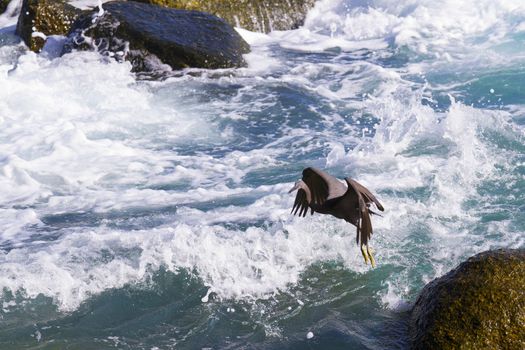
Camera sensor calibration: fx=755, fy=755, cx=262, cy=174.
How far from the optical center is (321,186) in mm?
4434

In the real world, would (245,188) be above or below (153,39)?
below

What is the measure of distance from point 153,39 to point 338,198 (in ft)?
25.9

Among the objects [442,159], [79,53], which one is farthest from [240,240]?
[79,53]

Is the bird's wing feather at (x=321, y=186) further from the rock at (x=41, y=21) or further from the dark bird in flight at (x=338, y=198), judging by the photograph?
the rock at (x=41, y=21)

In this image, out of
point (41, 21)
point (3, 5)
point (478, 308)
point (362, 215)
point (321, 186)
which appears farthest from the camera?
point (3, 5)

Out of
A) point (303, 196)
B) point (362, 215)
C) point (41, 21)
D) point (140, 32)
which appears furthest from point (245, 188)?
point (41, 21)

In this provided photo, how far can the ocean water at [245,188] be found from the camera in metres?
5.16

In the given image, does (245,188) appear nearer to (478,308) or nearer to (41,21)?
(478,308)

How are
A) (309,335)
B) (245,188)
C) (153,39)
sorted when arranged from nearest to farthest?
(309,335) → (245,188) → (153,39)

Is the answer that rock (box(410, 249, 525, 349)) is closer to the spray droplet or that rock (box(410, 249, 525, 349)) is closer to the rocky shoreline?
the spray droplet

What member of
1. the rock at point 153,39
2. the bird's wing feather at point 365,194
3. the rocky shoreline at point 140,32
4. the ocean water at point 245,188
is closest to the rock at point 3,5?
the ocean water at point 245,188

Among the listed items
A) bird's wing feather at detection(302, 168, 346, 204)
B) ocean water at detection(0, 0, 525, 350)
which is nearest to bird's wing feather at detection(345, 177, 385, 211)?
bird's wing feather at detection(302, 168, 346, 204)

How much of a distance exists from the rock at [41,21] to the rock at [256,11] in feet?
6.43

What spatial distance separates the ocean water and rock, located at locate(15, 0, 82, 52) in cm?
33
